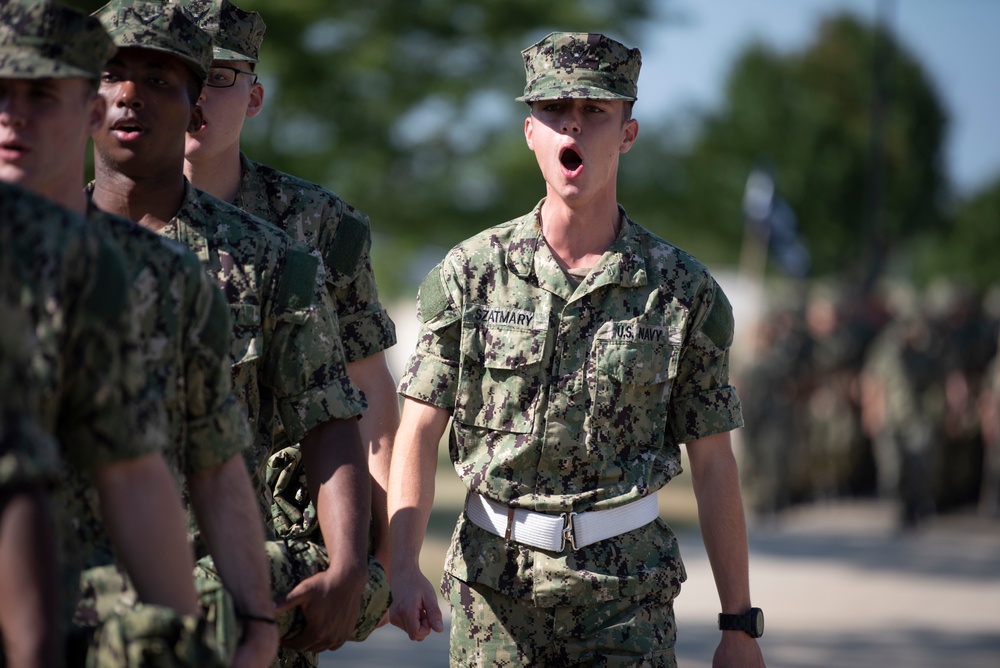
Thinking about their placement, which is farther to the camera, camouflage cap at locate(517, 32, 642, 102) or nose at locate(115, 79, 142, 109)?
camouflage cap at locate(517, 32, 642, 102)

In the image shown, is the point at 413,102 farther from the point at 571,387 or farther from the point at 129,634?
the point at 129,634

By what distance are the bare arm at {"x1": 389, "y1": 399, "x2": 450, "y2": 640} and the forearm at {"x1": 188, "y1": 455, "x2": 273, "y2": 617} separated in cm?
137

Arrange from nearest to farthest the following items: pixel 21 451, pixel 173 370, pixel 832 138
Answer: pixel 21 451
pixel 173 370
pixel 832 138

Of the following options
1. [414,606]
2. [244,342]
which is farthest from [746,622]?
[244,342]

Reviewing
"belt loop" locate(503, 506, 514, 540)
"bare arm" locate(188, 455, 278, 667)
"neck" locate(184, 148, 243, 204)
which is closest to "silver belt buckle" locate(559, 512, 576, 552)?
"belt loop" locate(503, 506, 514, 540)

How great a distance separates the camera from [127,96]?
3.51 m

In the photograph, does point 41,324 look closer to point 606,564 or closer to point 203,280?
point 203,280

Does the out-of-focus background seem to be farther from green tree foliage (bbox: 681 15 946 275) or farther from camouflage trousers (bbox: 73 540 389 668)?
green tree foliage (bbox: 681 15 946 275)

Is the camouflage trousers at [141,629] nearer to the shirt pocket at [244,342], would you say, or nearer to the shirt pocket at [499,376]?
the shirt pocket at [244,342]

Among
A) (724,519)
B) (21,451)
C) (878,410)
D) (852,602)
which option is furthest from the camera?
(878,410)

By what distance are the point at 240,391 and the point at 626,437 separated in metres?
1.22

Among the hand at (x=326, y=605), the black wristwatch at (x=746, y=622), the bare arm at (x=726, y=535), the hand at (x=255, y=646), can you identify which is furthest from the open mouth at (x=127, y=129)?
the black wristwatch at (x=746, y=622)

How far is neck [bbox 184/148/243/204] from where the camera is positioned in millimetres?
4391

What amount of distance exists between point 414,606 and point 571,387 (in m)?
0.73
